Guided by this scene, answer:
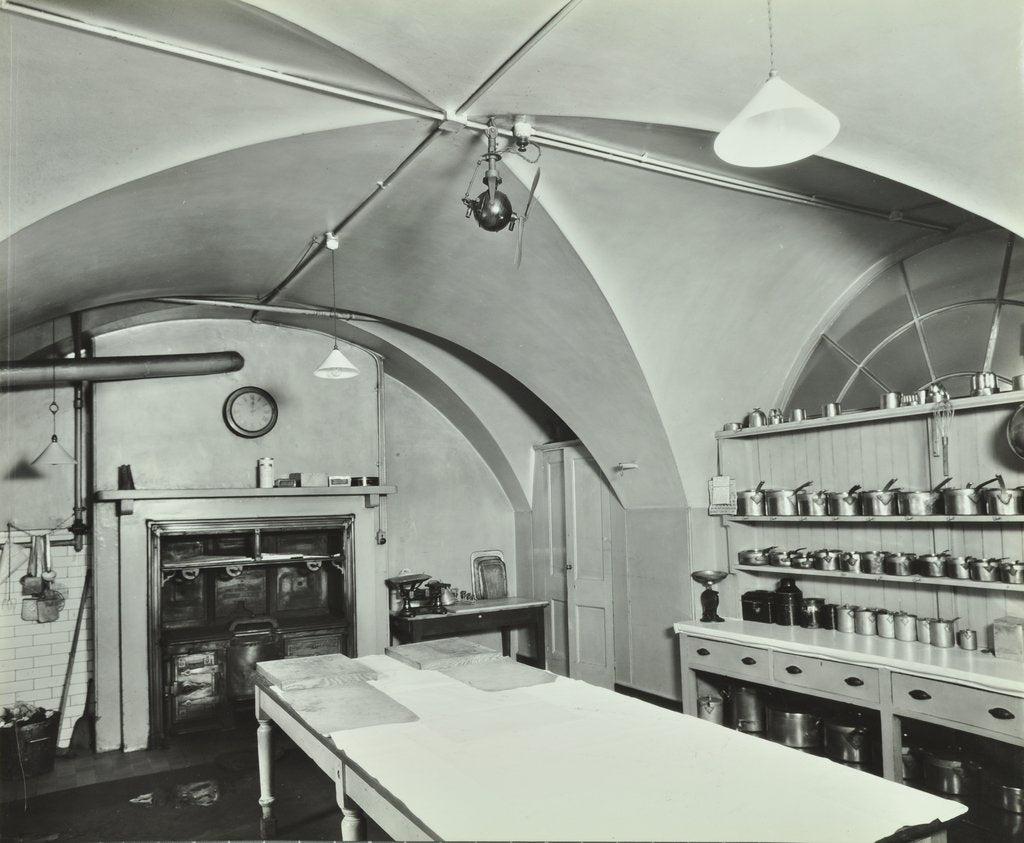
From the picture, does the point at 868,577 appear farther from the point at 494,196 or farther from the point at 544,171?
the point at 494,196

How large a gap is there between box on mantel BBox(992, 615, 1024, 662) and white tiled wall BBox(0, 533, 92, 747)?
6.59 metres

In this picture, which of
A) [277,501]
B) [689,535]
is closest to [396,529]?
[277,501]

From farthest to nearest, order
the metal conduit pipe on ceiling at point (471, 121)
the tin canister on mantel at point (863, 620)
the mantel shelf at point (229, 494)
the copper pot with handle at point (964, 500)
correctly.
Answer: the mantel shelf at point (229, 494)
the tin canister on mantel at point (863, 620)
the copper pot with handle at point (964, 500)
the metal conduit pipe on ceiling at point (471, 121)

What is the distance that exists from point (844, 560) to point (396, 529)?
4.57 meters

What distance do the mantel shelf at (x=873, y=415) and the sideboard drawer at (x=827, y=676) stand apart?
1541 mm

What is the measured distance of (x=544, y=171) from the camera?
4477mm

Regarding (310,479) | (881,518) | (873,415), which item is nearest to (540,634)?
(310,479)

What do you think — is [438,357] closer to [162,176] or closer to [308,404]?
[308,404]

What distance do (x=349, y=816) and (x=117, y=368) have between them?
4.69 m

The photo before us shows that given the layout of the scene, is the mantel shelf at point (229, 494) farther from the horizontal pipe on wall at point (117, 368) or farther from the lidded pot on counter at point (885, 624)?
the lidded pot on counter at point (885, 624)

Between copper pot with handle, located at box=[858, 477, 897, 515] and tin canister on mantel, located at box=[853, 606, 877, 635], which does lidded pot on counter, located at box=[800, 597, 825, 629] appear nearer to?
tin canister on mantel, located at box=[853, 606, 877, 635]

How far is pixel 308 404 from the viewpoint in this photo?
25.1 ft

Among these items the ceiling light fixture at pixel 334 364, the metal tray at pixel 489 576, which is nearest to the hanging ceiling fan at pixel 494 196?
the ceiling light fixture at pixel 334 364

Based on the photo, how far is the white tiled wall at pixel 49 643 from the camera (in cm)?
641
